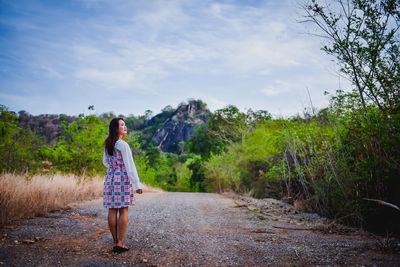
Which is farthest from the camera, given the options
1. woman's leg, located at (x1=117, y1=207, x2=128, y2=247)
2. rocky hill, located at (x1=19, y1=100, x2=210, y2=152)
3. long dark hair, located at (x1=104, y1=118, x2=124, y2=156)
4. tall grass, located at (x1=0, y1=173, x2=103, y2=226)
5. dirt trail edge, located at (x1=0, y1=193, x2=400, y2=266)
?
rocky hill, located at (x1=19, y1=100, x2=210, y2=152)

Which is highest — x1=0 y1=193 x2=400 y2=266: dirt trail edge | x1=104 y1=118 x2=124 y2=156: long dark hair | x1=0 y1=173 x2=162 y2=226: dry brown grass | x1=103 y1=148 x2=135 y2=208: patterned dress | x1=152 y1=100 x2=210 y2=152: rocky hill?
x1=152 y1=100 x2=210 y2=152: rocky hill

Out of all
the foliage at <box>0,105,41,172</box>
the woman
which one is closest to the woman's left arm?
the woman

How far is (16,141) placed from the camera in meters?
10.7

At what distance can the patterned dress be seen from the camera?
3.45 meters

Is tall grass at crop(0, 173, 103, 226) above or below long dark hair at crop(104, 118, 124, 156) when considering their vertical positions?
below

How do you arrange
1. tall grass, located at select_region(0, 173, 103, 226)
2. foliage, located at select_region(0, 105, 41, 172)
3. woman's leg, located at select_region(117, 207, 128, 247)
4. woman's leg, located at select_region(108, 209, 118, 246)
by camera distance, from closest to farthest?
→ woman's leg, located at select_region(117, 207, 128, 247) < woman's leg, located at select_region(108, 209, 118, 246) < tall grass, located at select_region(0, 173, 103, 226) < foliage, located at select_region(0, 105, 41, 172)

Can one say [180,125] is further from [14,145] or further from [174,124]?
[14,145]

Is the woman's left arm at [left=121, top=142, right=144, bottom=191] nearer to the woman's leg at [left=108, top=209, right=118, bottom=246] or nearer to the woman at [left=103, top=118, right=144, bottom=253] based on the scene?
the woman at [left=103, top=118, right=144, bottom=253]

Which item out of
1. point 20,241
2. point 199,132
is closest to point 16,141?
point 20,241

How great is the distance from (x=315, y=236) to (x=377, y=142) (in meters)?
2.03

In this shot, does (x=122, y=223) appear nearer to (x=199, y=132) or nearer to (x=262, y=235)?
(x=262, y=235)

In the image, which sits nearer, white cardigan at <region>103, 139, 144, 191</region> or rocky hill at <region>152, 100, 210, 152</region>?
white cardigan at <region>103, 139, 144, 191</region>

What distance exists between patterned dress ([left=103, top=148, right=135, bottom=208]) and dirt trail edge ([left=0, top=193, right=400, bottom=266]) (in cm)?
64

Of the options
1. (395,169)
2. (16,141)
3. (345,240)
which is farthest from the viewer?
(16,141)
